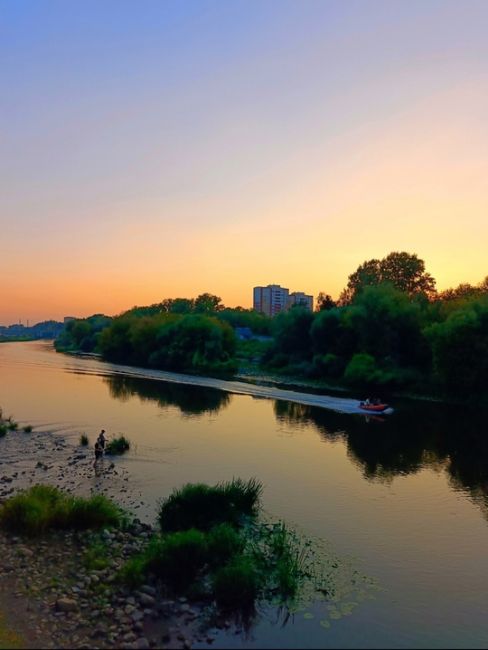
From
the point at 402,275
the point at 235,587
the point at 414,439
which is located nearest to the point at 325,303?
the point at 402,275

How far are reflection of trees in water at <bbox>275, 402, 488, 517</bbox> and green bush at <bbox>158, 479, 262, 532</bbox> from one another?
8.94 m

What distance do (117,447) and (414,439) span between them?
17.6 metres

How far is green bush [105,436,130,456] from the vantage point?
86.0 ft

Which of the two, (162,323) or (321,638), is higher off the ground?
(162,323)

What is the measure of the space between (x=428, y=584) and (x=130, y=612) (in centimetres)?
765

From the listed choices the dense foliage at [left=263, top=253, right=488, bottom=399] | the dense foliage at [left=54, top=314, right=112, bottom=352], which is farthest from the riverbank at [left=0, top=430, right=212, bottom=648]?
the dense foliage at [left=54, top=314, right=112, bottom=352]

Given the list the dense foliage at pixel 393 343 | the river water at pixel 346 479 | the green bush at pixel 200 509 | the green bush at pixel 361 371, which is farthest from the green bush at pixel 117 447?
the green bush at pixel 361 371

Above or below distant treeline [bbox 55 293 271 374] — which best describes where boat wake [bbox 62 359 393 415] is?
below

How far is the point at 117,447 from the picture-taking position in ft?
86.7

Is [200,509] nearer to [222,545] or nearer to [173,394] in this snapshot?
[222,545]

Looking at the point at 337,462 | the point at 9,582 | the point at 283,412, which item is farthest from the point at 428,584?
the point at 283,412

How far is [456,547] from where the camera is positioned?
16.4 meters

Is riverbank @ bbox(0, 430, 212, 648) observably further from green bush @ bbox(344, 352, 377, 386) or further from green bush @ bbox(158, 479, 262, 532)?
green bush @ bbox(344, 352, 377, 386)

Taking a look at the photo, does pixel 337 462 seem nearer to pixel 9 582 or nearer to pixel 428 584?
pixel 428 584
